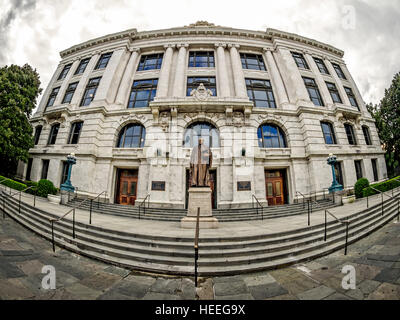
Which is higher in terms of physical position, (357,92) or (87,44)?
(87,44)

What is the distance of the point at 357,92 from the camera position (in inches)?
746

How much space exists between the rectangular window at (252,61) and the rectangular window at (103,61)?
1531cm

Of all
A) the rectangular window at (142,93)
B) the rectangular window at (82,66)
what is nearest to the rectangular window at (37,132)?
the rectangular window at (82,66)

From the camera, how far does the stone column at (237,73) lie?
15309 mm

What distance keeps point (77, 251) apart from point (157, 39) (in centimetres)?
2163

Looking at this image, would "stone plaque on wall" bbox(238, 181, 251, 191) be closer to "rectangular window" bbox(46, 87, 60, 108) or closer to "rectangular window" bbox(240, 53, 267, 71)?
"rectangular window" bbox(240, 53, 267, 71)

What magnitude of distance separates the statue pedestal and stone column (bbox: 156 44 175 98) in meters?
11.1

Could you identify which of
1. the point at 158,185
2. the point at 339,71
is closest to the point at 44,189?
the point at 158,185

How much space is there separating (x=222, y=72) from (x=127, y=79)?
9743 mm

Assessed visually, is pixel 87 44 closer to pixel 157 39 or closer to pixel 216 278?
pixel 157 39

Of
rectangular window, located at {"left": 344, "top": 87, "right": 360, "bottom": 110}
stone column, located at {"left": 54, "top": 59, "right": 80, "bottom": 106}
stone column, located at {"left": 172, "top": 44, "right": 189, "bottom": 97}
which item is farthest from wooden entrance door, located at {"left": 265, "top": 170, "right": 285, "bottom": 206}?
stone column, located at {"left": 54, "top": 59, "right": 80, "bottom": 106}

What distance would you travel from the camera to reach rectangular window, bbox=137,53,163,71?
18.0 m

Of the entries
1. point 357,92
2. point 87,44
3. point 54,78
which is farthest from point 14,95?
point 357,92
